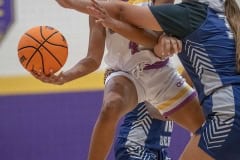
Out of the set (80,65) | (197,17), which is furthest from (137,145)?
(197,17)

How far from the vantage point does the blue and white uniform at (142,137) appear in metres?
2.28

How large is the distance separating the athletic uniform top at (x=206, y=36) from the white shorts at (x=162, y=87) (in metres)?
0.46

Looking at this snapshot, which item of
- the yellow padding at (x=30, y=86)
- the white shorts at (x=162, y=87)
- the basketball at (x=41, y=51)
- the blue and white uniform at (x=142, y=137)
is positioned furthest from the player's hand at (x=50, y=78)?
the yellow padding at (x=30, y=86)

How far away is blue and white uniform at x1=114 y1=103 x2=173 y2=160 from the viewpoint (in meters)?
2.28

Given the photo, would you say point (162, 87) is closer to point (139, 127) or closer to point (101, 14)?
point (139, 127)

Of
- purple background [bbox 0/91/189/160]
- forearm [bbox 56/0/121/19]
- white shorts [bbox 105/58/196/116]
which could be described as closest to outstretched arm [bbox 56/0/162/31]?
forearm [bbox 56/0/121/19]

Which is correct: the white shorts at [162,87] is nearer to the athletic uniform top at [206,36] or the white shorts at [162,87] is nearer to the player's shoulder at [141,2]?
the player's shoulder at [141,2]

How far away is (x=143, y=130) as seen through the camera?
2322 millimetres

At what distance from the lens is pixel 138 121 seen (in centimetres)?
233

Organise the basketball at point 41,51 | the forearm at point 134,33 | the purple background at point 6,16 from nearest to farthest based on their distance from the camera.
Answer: the forearm at point 134,33, the basketball at point 41,51, the purple background at point 6,16

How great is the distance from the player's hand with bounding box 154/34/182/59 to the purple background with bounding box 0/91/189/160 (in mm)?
1192

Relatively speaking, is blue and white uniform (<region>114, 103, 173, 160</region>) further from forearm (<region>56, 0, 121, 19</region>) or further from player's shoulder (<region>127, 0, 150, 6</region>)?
forearm (<region>56, 0, 121, 19</region>)

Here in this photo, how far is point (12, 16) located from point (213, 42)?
1445mm

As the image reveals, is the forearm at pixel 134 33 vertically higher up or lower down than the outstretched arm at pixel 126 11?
lower down
